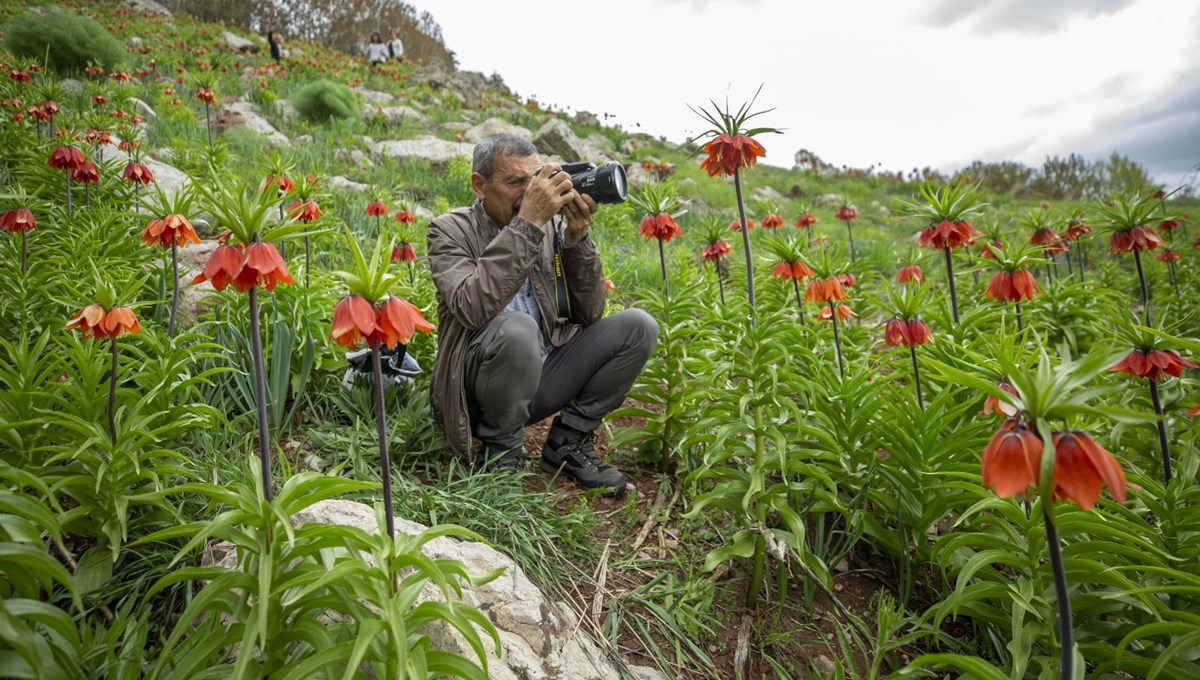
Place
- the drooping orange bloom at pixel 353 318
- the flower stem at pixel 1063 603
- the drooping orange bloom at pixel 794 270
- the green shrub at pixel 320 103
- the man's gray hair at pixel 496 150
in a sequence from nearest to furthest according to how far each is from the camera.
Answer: the flower stem at pixel 1063 603 → the drooping orange bloom at pixel 353 318 → the drooping orange bloom at pixel 794 270 → the man's gray hair at pixel 496 150 → the green shrub at pixel 320 103

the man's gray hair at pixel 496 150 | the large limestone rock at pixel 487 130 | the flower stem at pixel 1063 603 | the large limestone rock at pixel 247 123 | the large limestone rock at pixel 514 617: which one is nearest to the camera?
the flower stem at pixel 1063 603

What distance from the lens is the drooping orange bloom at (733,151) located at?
220cm

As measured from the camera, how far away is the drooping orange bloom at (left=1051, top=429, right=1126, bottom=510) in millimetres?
932

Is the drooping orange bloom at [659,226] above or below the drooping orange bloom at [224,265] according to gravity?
above

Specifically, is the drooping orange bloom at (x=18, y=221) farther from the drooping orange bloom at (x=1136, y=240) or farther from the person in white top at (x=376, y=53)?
the person in white top at (x=376, y=53)

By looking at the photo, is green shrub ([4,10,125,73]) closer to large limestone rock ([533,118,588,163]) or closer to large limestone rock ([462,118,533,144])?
large limestone rock ([462,118,533,144])

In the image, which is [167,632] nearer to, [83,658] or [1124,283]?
[83,658]

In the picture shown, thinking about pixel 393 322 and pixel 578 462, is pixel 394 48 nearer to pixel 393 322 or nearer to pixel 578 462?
pixel 578 462

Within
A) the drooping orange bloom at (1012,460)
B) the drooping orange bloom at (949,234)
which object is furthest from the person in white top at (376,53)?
the drooping orange bloom at (1012,460)

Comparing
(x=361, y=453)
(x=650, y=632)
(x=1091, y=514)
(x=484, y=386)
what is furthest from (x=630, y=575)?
(x=1091, y=514)

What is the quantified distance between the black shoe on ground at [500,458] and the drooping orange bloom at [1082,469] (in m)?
1.99

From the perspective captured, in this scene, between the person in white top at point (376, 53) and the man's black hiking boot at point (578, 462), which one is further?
the person in white top at point (376, 53)

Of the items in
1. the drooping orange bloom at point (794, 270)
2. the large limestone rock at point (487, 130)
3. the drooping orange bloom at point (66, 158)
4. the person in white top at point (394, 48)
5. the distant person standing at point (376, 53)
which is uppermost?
the person in white top at point (394, 48)

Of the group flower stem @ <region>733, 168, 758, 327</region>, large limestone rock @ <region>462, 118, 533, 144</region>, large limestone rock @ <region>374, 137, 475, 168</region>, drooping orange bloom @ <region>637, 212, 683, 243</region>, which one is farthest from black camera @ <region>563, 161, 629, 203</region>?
large limestone rock @ <region>462, 118, 533, 144</region>
